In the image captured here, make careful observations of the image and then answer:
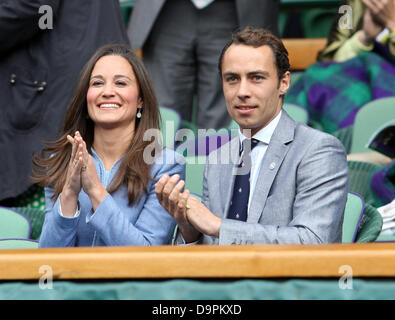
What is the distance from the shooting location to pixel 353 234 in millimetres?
2434

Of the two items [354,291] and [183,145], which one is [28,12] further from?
[354,291]

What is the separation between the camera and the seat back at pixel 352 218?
243 centimetres

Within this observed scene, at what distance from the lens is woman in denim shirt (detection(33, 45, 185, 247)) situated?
7.61 feet

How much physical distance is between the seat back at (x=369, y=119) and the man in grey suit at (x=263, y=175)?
1.22 meters

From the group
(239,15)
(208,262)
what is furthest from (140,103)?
(239,15)

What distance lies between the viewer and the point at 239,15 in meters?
3.96

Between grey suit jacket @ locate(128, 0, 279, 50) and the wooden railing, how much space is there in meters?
2.37

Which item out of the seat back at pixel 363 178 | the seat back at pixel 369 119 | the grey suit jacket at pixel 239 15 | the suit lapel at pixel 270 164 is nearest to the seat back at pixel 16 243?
the suit lapel at pixel 270 164

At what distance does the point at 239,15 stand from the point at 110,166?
1649 millimetres

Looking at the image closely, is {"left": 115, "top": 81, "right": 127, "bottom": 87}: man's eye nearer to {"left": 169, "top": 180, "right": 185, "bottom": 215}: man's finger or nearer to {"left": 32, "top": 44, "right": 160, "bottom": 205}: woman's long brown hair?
{"left": 32, "top": 44, "right": 160, "bottom": 205}: woman's long brown hair

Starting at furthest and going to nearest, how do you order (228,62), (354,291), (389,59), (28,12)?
1. (389,59)
2. (28,12)
3. (228,62)
4. (354,291)
